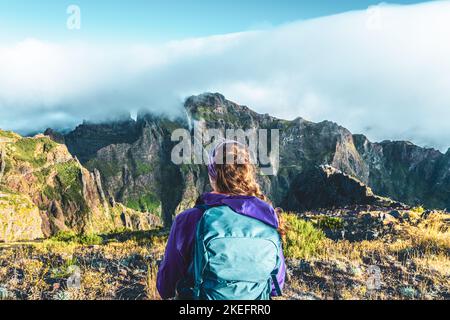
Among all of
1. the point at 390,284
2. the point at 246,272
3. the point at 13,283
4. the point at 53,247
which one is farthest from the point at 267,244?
the point at 53,247

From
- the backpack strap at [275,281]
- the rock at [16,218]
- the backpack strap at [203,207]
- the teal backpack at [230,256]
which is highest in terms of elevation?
the backpack strap at [203,207]

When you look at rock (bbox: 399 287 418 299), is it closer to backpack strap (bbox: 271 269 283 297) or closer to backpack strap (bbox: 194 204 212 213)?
backpack strap (bbox: 271 269 283 297)

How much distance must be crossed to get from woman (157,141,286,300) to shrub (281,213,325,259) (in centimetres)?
426

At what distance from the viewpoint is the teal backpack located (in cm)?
512

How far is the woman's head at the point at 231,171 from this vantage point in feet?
18.3

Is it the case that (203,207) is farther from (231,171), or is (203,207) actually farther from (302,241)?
(302,241)

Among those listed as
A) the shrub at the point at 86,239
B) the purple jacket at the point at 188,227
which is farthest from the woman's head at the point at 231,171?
the shrub at the point at 86,239

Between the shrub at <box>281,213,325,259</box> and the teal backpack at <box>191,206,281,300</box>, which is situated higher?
the teal backpack at <box>191,206,281,300</box>

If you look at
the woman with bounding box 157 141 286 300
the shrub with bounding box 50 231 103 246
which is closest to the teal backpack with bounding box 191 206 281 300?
the woman with bounding box 157 141 286 300

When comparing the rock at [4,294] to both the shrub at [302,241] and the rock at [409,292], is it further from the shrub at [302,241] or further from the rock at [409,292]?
the rock at [409,292]

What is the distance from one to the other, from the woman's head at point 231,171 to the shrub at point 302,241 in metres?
4.25

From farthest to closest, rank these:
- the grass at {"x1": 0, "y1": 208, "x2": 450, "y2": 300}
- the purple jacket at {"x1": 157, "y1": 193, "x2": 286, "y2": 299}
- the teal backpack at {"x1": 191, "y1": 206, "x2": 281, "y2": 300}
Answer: the grass at {"x1": 0, "y1": 208, "x2": 450, "y2": 300}
the purple jacket at {"x1": 157, "y1": 193, "x2": 286, "y2": 299}
the teal backpack at {"x1": 191, "y1": 206, "x2": 281, "y2": 300}

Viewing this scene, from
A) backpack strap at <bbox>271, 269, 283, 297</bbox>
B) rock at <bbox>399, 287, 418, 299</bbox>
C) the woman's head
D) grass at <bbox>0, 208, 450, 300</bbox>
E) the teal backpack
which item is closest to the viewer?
the teal backpack
